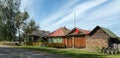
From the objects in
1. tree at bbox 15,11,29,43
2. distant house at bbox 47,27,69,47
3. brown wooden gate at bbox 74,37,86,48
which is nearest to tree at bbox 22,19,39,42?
tree at bbox 15,11,29,43

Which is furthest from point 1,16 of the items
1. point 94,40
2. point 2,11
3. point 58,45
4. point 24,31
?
point 94,40

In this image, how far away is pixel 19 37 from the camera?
71938 millimetres

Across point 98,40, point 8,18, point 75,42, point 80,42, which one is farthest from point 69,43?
point 8,18

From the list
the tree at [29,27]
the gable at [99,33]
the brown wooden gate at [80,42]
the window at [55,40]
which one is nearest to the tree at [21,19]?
the tree at [29,27]

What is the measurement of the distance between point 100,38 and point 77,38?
657 cm

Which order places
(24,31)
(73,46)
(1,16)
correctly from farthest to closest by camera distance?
(24,31) → (1,16) → (73,46)

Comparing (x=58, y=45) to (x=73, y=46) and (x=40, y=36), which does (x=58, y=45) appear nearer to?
(x=73, y=46)

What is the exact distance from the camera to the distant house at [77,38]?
48475 millimetres

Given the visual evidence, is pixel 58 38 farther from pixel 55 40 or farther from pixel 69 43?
pixel 69 43

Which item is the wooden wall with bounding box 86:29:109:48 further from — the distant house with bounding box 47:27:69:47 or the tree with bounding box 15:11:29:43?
the tree with bounding box 15:11:29:43

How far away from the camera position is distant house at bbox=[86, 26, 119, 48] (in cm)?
4356

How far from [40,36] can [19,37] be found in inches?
261

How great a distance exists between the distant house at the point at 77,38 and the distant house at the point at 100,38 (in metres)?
1.78

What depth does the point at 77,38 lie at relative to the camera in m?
49.8
